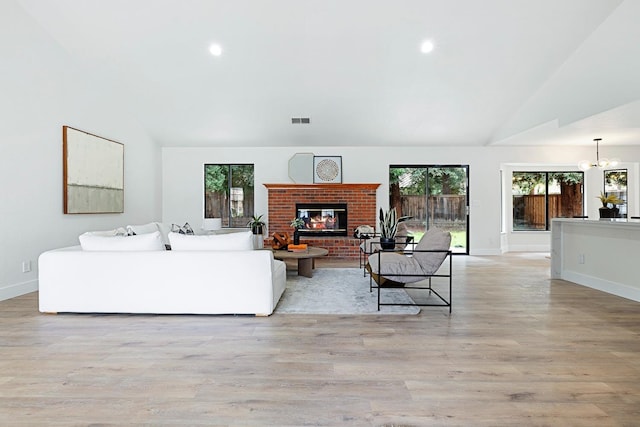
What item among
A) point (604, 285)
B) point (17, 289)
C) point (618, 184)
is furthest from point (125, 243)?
point (618, 184)

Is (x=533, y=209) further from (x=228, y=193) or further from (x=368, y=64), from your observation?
(x=228, y=193)

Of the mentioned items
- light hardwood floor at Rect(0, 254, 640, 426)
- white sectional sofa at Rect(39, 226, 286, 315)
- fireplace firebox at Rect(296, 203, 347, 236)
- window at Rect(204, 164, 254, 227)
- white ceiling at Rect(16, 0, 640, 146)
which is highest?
white ceiling at Rect(16, 0, 640, 146)

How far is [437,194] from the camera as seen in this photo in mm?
8359

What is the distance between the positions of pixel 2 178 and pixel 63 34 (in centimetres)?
216

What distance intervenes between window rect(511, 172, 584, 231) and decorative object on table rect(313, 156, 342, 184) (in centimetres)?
454

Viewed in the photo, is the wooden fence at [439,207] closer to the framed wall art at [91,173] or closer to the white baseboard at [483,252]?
the white baseboard at [483,252]

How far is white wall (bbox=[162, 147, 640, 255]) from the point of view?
26.9 feet

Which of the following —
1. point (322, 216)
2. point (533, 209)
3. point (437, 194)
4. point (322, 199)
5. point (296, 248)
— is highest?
point (437, 194)

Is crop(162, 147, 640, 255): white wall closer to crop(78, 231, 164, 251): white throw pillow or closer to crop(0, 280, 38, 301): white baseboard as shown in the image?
crop(0, 280, 38, 301): white baseboard

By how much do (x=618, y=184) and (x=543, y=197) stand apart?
1630 mm

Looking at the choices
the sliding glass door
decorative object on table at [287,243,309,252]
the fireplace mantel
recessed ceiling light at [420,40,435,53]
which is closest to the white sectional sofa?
decorative object on table at [287,243,309,252]

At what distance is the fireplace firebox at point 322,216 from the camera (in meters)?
8.16

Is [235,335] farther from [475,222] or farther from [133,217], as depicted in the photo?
[475,222]

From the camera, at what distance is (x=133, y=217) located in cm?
710
